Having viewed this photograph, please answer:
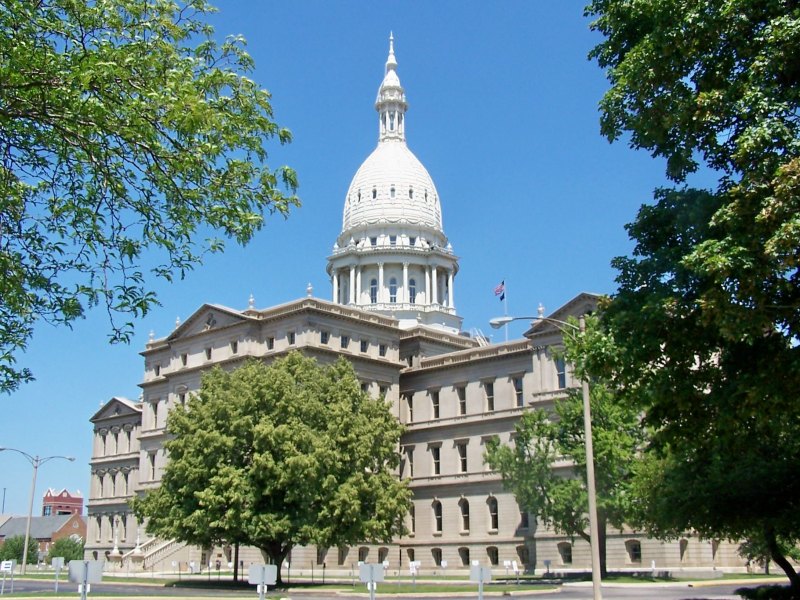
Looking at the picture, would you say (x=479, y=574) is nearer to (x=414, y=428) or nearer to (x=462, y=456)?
(x=462, y=456)

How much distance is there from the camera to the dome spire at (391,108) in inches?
4953

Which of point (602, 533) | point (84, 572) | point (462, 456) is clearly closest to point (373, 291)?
point (462, 456)

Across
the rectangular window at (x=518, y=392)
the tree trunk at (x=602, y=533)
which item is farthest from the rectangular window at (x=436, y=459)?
the tree trunk at (x=602, y=533)

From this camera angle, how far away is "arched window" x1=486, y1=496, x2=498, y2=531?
7850 centimetres

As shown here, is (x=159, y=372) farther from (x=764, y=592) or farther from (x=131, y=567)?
(x=764, y=592)

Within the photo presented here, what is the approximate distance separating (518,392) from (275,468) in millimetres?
33206

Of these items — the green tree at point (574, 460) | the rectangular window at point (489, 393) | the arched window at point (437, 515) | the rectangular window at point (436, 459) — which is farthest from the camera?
Result: the rectangular window at point (436, 459)

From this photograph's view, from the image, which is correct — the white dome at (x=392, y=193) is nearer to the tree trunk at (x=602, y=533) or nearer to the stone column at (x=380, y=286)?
the stone column at (x=380, y=286)

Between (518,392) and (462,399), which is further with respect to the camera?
(462,399)

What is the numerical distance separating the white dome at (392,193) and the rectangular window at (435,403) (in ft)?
104

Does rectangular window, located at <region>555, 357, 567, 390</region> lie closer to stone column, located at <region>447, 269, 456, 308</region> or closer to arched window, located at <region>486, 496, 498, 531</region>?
arched window, located at <region>486, 496, 498, 531</region>

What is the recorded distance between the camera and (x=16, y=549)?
125 meters

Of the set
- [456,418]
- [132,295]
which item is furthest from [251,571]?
[456,418]

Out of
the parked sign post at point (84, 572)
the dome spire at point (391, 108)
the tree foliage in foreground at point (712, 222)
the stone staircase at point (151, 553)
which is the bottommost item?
the stone staircase at point (151, 553)
